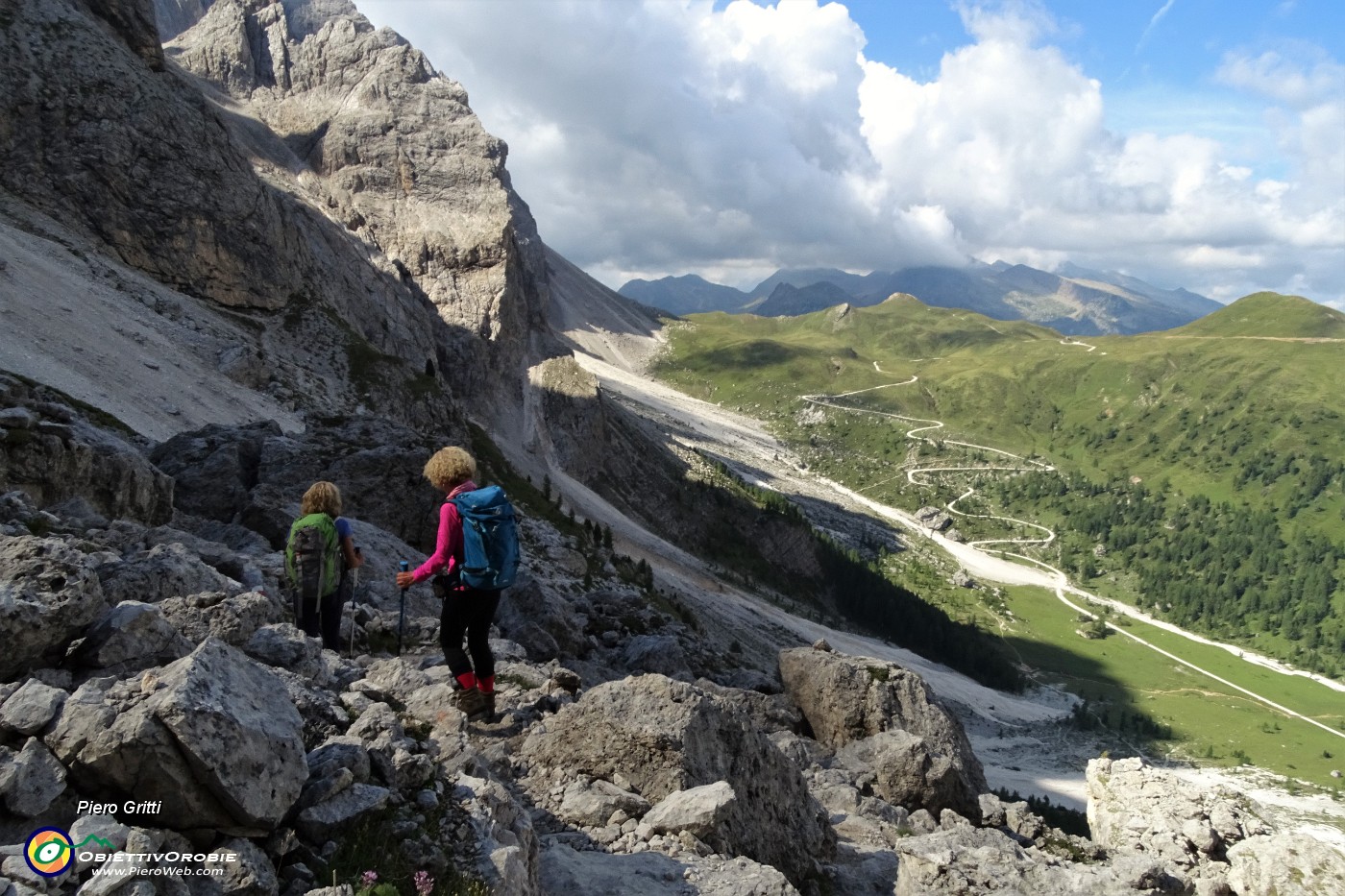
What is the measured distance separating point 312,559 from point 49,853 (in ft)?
27.8

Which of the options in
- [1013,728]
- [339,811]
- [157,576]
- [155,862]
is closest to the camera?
[155,862]

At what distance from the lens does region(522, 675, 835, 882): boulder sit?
36.5ft

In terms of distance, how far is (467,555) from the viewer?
1063 cm

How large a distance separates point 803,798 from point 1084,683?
5070 inches

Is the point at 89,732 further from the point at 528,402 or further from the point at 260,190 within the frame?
the point at 528,402

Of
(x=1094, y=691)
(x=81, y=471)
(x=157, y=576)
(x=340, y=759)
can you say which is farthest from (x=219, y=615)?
(x=1094, y=691)

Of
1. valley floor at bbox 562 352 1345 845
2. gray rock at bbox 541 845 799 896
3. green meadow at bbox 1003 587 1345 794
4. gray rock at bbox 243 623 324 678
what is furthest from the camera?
green meadow at bbox 1003 587 1345 794

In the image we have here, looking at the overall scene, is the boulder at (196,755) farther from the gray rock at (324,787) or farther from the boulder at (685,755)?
the boulder at (685,755)

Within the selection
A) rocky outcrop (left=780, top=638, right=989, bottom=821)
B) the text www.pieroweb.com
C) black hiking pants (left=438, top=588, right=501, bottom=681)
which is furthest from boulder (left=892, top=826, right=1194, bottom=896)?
rocky outcrop (left=780, top=638, right=989, bottom=821)

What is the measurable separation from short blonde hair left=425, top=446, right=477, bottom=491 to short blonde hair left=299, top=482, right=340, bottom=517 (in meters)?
3.36

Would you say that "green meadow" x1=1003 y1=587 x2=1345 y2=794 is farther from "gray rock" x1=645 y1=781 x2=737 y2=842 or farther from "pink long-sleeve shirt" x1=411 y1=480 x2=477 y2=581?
"pink long-sleeve shirt" x1=411 y1=480 x2=477 y2=581

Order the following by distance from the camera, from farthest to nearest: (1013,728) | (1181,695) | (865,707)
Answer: (1181,695) < (1013,728) < (865,707)

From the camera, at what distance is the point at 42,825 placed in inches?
209

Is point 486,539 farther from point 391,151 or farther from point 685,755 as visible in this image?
point 391,151
